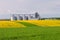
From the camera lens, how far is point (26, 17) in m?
88.2

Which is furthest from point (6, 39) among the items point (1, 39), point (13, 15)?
point (13, 15)

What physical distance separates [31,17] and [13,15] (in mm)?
8386

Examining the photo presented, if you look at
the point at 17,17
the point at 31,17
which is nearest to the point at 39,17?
the point at 31,17

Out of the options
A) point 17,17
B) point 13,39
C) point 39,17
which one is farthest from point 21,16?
point 13,39

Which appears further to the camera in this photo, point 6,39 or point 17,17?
point 17,17

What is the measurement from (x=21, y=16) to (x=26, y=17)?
7.88 ft

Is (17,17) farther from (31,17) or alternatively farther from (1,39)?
(1,39)

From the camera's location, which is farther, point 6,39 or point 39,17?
point 39,17

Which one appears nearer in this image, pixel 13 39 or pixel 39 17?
pixel 13 39

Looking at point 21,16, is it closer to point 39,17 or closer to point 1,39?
point 39,17

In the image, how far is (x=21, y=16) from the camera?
8712 cm

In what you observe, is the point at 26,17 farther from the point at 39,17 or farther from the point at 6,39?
the point at 6,39

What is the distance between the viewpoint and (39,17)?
89.4 metres

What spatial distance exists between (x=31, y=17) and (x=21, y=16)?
4406mm
